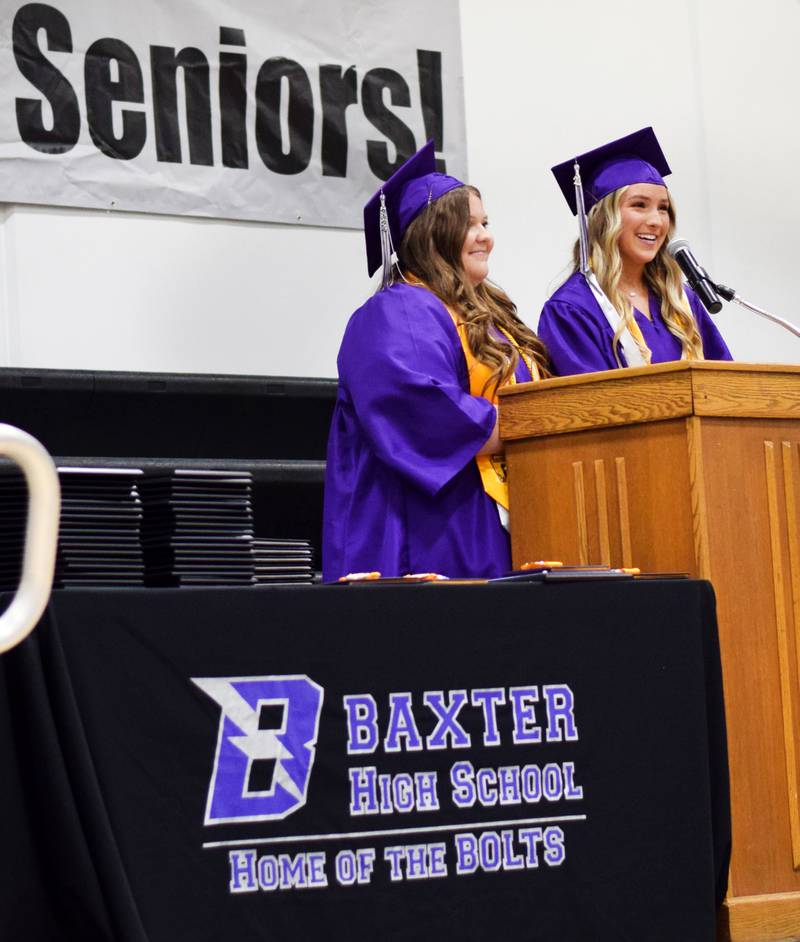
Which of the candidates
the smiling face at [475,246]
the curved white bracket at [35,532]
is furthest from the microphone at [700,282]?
the curved white bracket at [35,532]

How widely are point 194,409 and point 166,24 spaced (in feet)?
4.52

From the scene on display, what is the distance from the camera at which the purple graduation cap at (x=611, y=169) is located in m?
4.04

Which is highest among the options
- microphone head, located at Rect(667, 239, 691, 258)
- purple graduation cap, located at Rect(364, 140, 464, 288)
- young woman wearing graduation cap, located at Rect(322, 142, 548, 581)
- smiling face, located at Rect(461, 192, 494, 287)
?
purple graduation cap, located at Rect(364, 140, 464, 288)

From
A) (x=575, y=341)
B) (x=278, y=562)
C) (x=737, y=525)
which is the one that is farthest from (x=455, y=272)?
(x=278, y=562)

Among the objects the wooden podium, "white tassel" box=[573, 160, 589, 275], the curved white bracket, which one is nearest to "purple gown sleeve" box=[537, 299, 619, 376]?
"white tassel" box=[573, 160, 589, 275]

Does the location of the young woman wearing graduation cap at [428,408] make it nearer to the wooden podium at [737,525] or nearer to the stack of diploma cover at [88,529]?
the wooden podium at [737,525]

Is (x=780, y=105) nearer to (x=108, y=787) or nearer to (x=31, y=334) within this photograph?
(x=31, y=334)

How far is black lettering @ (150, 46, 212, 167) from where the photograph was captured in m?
5.43

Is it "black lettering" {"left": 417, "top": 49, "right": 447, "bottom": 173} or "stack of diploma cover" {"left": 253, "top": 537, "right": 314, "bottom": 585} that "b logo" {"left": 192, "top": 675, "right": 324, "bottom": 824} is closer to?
"stack of diploma cover" {"left": 253, "top": 537, "right": 314, "bottom": 585}

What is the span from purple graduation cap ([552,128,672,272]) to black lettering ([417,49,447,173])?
1842 mm

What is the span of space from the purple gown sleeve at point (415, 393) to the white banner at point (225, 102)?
2.07m

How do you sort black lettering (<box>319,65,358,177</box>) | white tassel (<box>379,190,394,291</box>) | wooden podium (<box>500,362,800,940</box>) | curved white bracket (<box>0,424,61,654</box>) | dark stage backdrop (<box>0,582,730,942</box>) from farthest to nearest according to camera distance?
black lettering (<box>319,65,358,177</box>) < white tassel (<box>379,190,394,291</box>) < wooden podium (<box>500,362,800,940</box>) < dark stage backdrop (<box>0,582,730,942</box>) < curved white bracket (<box>0,424,61,654</box>)

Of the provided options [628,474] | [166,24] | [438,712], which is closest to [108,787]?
[438,712]

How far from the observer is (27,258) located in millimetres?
5340
